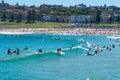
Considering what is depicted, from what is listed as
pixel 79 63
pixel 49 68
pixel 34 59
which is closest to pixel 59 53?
pixel 34 59

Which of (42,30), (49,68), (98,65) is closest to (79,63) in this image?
(98,65)

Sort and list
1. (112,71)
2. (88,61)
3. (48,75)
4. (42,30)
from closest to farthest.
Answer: (48,75)
(112,71)
(88,61)
(42,30)

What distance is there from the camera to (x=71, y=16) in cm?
19875

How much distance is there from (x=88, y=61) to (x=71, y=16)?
497 ft

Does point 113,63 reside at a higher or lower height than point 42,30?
higher

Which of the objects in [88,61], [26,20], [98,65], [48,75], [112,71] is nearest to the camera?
[48,75]

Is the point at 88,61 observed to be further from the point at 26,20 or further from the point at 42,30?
the point at 26,20

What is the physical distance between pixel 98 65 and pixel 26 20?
152 m

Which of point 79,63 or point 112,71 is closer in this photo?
point 112,71

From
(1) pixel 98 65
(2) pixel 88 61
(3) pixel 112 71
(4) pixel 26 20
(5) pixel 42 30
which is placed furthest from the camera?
(4) pixel 26 20

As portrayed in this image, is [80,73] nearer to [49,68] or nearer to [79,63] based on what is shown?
[49,68]

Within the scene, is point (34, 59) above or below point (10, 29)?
above

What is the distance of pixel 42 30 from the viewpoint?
138375 mm

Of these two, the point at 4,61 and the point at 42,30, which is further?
the point at 42,30
